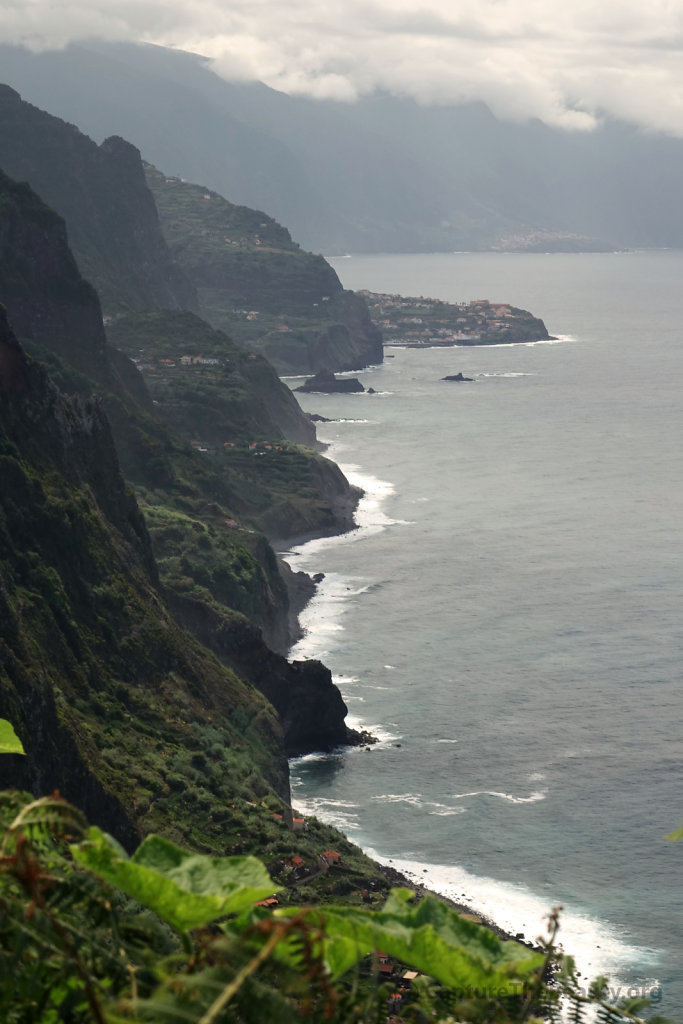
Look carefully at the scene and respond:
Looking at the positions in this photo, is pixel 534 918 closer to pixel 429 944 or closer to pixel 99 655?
pixel 99 655

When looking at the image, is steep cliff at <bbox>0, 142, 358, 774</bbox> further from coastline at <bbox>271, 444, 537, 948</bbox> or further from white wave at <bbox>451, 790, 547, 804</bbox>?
white wave at <bbox>451, 790, 547, 804</bbox>

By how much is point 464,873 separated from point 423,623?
4295 cm

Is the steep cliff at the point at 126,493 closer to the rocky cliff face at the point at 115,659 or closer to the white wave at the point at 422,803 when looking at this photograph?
the rocky cliff face at the point at 115,659

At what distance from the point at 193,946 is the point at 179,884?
27 centimetres

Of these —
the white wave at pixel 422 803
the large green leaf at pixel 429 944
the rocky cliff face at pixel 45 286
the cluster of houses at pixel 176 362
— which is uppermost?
the rocky cliff face at pixel 45 286

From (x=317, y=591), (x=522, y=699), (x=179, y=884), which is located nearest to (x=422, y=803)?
(x=522, y=699)

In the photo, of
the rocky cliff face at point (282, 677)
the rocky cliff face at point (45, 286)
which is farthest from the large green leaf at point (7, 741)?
the rocky cliff face at point (45, 286)

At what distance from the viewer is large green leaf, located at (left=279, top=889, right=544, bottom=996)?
5.89 m

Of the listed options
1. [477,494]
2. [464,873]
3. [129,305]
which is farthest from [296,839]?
[129,305]

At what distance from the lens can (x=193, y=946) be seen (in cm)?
579

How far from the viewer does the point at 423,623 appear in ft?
364

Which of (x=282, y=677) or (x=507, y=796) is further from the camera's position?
(x=282, y=677)

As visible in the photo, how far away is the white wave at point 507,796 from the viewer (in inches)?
3039

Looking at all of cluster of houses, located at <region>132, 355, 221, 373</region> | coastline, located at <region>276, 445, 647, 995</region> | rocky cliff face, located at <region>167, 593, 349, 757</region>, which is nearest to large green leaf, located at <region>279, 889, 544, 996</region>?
coastline, located at <region>276, 445, 647, 995</region>
